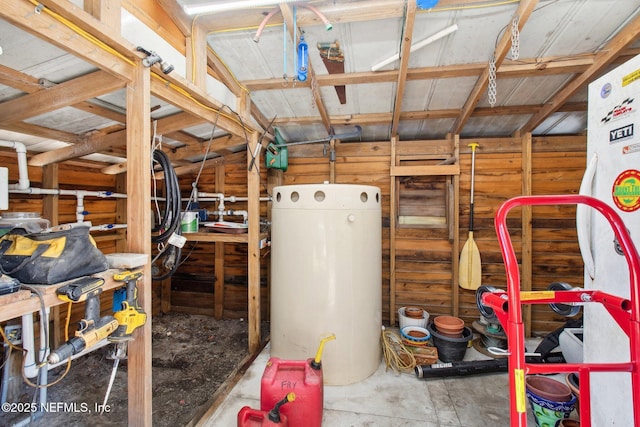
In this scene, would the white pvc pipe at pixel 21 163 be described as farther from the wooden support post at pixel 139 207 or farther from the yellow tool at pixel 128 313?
the yellow tool at pixel 128 313

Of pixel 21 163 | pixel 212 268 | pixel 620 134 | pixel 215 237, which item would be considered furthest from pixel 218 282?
pixel 620 134

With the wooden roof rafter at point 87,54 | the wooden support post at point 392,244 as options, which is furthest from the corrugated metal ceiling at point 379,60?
the wooden support post at point 392,244

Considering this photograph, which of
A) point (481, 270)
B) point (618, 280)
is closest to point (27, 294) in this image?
point (618, 280)

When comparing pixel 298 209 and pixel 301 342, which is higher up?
pixel 298 209

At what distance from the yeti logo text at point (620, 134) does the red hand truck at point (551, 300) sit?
15.5 inches

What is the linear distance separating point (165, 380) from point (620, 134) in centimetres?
328

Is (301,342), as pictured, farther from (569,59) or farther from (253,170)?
(569,59)

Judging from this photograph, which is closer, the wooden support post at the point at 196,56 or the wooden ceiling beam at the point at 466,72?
the wooden support post at the point at 196,56

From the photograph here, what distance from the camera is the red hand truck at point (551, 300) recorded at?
0.86 meters

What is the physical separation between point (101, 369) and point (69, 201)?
1.56m

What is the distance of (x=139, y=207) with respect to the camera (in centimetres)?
130

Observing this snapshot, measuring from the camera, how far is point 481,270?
3.07 meters

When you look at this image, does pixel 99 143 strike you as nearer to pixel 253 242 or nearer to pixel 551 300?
pixel 253 242

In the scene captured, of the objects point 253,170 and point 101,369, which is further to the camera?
point 253,170
